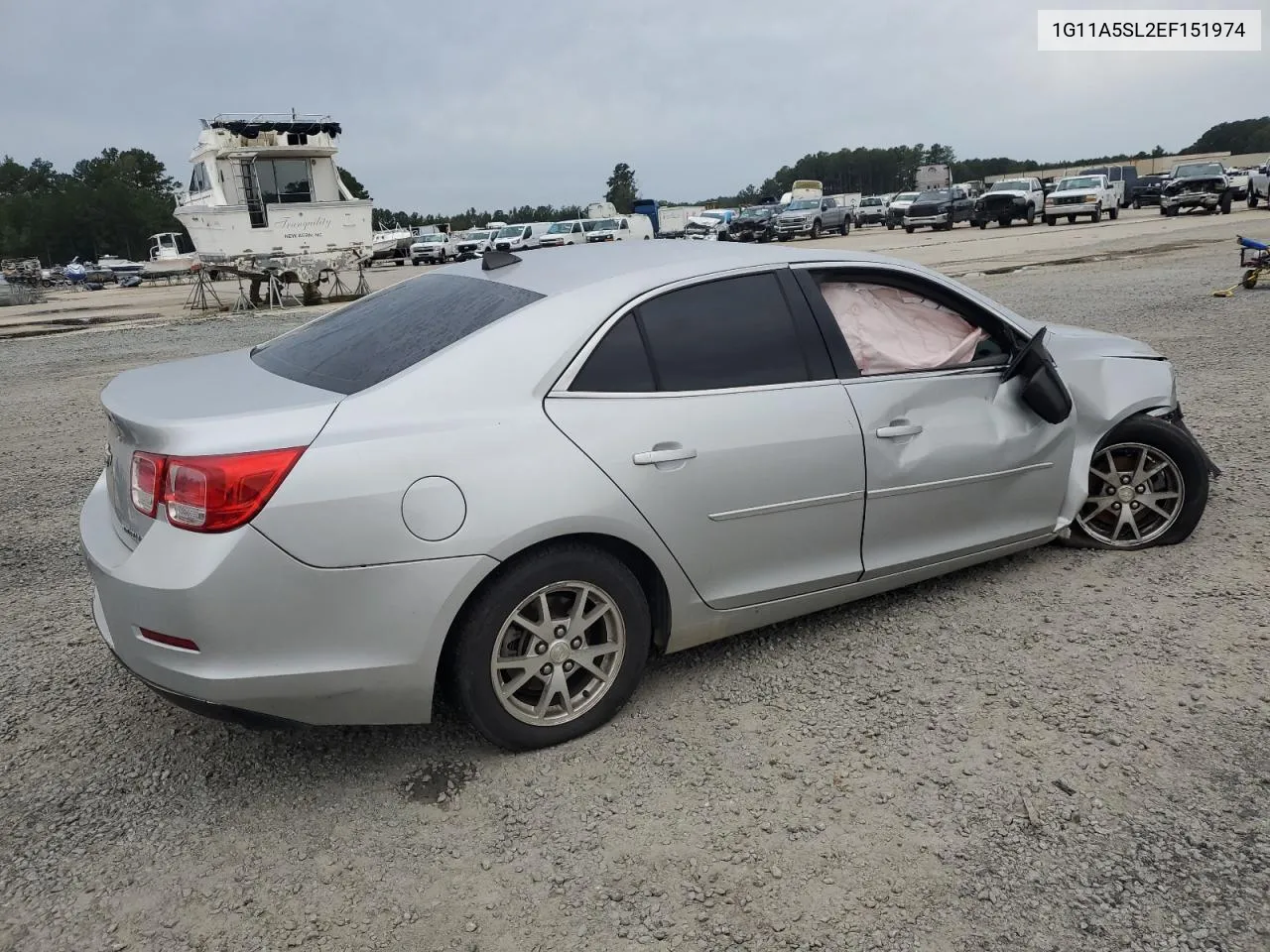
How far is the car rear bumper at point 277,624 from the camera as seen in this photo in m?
2.53

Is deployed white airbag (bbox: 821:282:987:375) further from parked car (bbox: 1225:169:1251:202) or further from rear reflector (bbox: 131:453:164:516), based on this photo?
parked car (bbox: 1225:169:1251:202)

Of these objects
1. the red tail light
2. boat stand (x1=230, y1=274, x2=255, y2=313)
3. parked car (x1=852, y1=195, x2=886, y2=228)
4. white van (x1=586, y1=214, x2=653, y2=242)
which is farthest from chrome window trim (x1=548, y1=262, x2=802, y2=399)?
parked car (x1=852, y1=195, x2=886, y2=228)

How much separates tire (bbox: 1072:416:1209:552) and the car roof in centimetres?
142

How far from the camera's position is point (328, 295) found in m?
25.2

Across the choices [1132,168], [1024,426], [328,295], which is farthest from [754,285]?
[1132,168]

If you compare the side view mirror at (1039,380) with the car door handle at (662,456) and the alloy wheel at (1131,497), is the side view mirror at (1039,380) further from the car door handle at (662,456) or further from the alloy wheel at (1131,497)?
the car door handle at (662,456)

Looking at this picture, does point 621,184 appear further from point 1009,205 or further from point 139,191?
point 1009,205

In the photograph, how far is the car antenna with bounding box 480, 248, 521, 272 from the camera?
3.66 metres

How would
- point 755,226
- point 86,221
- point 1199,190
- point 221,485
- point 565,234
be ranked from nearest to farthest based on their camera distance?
point 221,485 < point 1199,190 < point 565,234 < point 755,226 < point 86,221

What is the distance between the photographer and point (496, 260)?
371 cm

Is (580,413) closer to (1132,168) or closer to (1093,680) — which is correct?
(1093,680)

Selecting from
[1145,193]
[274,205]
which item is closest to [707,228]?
[1145,193]

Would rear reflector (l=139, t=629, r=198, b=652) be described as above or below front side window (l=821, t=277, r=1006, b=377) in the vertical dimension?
below

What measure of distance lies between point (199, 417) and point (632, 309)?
1.36 m
